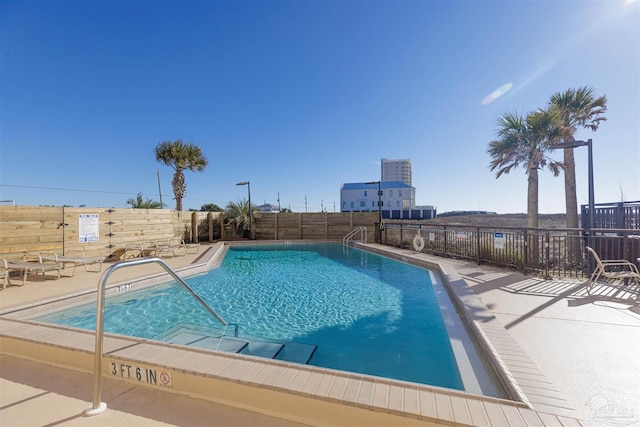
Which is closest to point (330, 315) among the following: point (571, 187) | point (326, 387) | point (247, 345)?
point (247, 345)

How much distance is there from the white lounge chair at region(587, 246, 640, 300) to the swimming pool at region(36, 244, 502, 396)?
2216 mm

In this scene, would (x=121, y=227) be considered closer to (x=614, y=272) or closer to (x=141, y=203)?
(x=141, y=203)

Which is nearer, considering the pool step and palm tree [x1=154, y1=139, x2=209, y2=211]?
the pool step

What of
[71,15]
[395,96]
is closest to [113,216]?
[71,15]

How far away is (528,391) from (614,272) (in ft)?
13.2

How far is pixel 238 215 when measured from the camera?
1369cm

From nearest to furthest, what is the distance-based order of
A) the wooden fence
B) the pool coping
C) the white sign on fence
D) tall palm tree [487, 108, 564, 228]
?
the pool coping, the wooden fence, the white sign on fence, tall palm tree [487, 108, 564, 228]

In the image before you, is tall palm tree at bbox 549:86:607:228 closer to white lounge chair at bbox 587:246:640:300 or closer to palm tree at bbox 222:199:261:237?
white lounge chair at bbox 587:246:640:300

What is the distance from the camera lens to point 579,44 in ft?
20.7

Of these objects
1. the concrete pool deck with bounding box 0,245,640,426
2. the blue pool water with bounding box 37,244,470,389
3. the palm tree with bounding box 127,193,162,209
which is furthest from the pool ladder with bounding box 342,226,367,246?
the palm tree with bounding box 127,193,162,209

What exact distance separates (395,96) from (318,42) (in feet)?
12.0

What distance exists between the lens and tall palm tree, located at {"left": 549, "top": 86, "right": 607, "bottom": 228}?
31.4 ft

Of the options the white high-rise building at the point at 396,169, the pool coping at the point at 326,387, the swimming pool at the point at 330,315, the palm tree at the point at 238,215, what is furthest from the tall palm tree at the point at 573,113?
the white high-rise building at the point at 396,169

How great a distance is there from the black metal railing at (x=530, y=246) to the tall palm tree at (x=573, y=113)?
3124 millimetres
